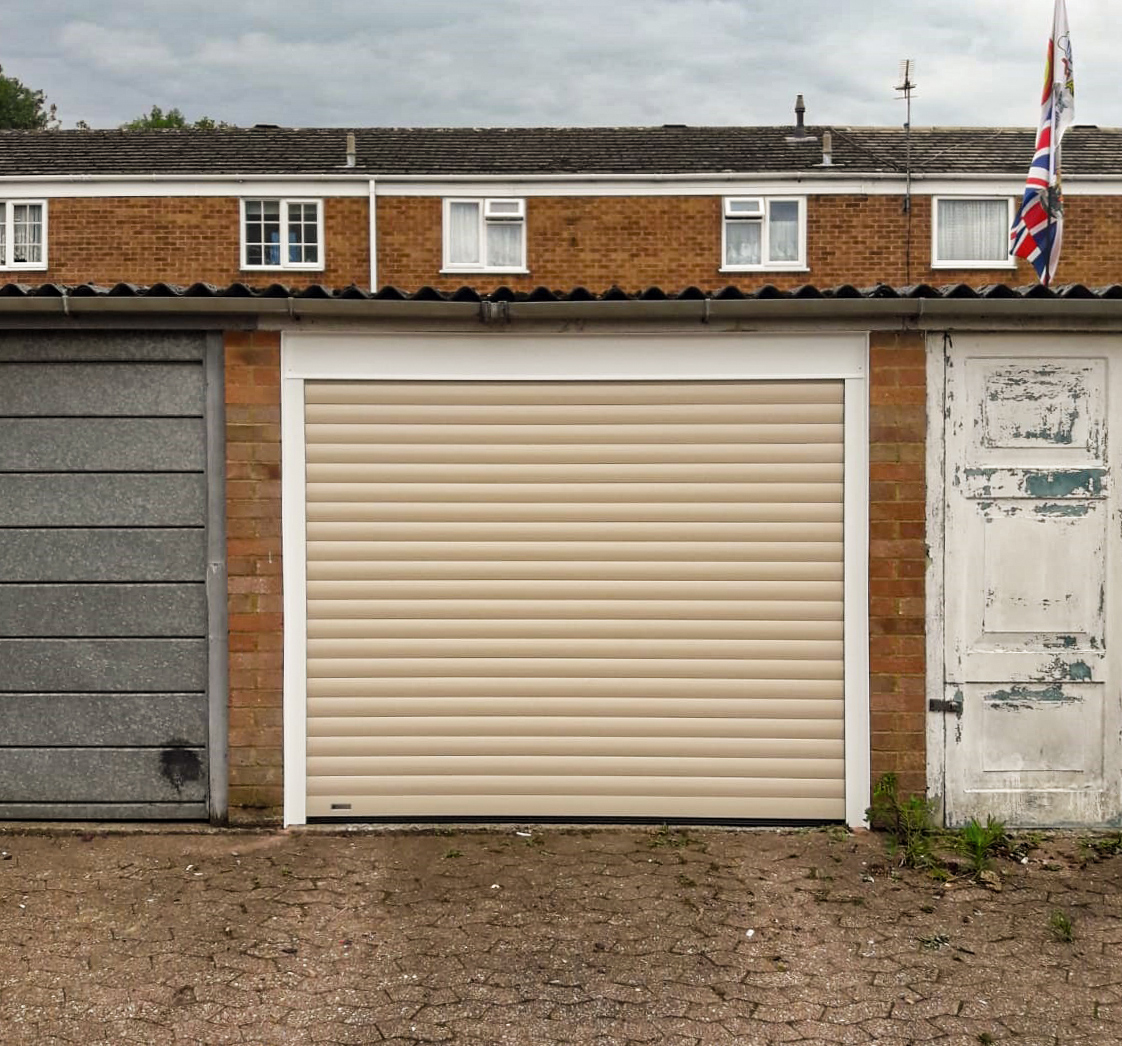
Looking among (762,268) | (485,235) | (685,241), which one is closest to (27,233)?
(485,235)

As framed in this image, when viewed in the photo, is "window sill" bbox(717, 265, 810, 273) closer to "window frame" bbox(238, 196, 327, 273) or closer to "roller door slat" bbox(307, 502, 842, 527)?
"window frame" bbox(238, 196, 327, 273)

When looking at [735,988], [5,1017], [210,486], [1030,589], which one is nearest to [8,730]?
[210,486]

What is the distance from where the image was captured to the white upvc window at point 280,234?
19312mm

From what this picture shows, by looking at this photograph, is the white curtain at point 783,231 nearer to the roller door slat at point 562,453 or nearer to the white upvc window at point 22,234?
the white upvc window at point 22,234

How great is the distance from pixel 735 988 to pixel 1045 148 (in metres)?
5.43

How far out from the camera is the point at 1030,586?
18.7 ft

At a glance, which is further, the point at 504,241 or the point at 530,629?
the point at 504,241

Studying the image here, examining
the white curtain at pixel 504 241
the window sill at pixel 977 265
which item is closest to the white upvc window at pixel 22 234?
the white curtain at pixel 504 241

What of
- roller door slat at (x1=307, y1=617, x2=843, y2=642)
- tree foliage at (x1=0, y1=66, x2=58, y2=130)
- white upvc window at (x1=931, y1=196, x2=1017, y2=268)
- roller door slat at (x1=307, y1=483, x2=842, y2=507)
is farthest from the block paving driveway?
tree foliage at (x1=0, y1=66, x2=58, y2=130)

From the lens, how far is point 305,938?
448cm

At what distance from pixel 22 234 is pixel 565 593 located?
57.8ft

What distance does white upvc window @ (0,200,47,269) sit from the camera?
19.6 m

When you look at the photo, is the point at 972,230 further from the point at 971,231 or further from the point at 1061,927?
the point at 1061,927

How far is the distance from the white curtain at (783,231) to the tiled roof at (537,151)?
656 millimetres
